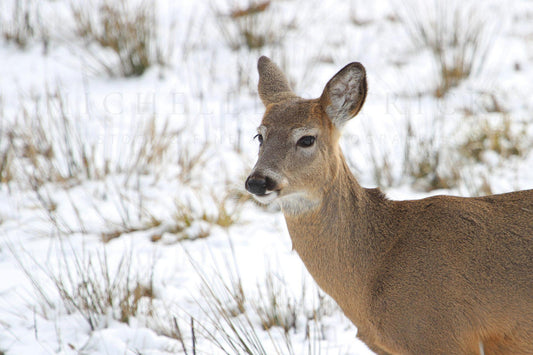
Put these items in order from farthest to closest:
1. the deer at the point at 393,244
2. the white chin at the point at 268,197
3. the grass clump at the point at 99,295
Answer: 1. the grass clump at the point at 99,295
2. the white chin at the point at 268,197
3. the deer at the point at 393,244

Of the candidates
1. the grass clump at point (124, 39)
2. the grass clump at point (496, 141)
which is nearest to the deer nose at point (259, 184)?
the grass clump at point (496, 141)

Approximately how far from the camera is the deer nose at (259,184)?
9.67ft

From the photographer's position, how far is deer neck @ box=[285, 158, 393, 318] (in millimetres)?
3199

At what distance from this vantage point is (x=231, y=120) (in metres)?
7.06

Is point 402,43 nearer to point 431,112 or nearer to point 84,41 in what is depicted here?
point 431,112

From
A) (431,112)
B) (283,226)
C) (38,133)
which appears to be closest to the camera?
(283,226)

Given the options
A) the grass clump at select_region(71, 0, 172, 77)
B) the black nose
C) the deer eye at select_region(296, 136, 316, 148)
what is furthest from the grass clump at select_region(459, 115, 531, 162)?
the grass clump at select_region(71, 0, 172, 77)

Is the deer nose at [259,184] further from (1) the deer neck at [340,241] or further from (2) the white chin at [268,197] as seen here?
(1) the deer neck at [340,241]

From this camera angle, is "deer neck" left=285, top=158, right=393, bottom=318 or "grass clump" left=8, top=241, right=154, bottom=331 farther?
"grass clump" left=8, top=241, right=154, bottom=331

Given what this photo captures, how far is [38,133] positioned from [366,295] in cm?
415

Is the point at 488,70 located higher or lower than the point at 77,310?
higher

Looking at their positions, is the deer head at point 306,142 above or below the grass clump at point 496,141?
above

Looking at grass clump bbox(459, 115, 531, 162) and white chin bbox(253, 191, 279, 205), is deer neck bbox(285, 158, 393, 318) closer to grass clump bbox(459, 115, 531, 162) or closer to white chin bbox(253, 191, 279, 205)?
white chin bbox(253, 191, 279, 205)

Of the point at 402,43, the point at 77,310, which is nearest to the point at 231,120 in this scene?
the point at 402,43
